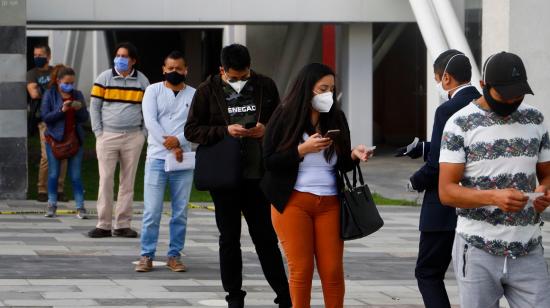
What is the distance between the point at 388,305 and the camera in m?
9.23

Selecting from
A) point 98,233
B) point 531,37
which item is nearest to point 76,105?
point 98,233

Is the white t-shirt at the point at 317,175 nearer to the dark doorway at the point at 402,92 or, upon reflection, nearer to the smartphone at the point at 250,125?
the smartphone at the point at 250,125

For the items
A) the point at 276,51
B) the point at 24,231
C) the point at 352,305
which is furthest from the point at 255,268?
the point at 276,51

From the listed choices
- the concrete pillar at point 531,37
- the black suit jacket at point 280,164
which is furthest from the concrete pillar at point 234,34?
the black suit jacket at point 280,164

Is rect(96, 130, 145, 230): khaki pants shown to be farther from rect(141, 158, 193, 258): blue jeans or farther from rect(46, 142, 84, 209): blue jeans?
rect(46, 142, 84, 209): blue jeans

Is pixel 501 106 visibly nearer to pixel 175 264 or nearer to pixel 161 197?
pixel 161 197

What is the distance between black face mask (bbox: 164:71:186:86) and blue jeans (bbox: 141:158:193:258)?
655 millimetres

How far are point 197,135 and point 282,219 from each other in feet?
5.32

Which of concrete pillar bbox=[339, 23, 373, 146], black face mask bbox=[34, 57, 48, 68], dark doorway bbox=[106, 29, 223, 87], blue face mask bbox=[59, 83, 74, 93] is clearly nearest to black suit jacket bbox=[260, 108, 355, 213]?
blue face mask bbox=[59, 83, 74, 93]

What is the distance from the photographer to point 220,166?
28.9 ft

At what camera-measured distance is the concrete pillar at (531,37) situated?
16.1 meters

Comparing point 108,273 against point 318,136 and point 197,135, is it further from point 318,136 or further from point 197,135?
point 318,136

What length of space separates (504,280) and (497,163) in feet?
1.70

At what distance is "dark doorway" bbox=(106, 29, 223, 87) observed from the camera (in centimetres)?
4372
